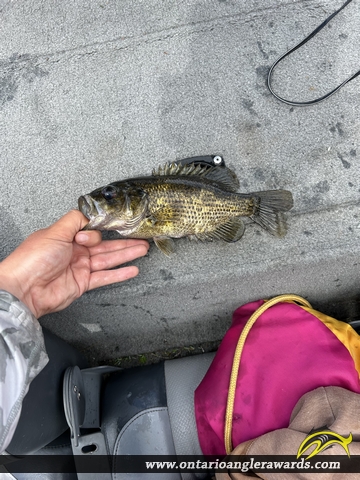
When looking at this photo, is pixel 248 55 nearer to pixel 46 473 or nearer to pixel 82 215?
pixel 82 215

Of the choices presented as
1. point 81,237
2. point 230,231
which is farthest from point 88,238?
point 230,231

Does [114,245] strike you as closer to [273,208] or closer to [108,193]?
[108,193]

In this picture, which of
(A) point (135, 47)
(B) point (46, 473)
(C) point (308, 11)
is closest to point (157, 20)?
(A) point (135, 47)

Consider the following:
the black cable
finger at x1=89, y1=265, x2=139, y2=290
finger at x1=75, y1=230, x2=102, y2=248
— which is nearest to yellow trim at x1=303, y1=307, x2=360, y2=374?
finger at x1=89, y1=265, x2=139, y2=290

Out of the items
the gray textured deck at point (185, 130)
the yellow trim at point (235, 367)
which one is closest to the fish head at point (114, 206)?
the gray textured deck at point (185, 130)

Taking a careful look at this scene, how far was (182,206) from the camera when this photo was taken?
2.38 metres

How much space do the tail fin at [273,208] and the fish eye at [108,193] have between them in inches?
37.1

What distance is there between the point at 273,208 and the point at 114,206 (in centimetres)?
108

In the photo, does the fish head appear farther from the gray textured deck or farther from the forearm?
the forearm

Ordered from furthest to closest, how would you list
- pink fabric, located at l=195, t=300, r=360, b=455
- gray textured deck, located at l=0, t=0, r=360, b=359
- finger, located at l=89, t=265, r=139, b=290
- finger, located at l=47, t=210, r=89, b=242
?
gray textured deck, located at l=0, t=0, r=360, b=359
finger, located at l=89, t=265, r=139, b=290
finger, located at l=47, t=210, r=89, b=242
pink fabric, located at l=195, t=300, r=360, b=455

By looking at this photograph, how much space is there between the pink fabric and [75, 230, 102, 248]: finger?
109 centimetres

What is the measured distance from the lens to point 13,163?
286 cm

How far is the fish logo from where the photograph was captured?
176 centimetres

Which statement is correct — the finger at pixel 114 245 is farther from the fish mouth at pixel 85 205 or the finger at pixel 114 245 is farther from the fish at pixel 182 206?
the fish mouth at pixel 85 205
